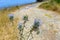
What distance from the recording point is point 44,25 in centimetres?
617

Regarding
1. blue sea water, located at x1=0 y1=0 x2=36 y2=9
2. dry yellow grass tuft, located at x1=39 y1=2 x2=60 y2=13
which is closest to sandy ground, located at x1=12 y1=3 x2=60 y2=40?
dry yellow grass tuft, located at x1=39 y1=2 x2=60 y2=13

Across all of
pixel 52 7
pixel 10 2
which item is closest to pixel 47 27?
pixel 52 7

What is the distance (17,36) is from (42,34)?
3.04 ft

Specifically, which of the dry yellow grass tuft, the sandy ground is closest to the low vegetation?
the dry yellow grass tuft

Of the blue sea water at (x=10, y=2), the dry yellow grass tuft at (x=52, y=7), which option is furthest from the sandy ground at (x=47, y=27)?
the blue sea water at (x=10, y=2)

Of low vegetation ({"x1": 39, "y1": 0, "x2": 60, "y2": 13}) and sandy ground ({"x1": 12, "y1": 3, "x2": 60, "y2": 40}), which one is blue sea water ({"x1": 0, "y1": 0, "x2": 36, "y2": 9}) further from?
sandy ground ({"x1": 12, "y1": 3, "x2": 60, "y2": 40})

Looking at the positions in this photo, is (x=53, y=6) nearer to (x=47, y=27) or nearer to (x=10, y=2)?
(x=10, y=2)

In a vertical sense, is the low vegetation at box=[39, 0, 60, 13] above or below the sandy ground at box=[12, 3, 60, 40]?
below

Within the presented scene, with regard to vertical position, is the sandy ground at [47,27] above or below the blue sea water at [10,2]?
above

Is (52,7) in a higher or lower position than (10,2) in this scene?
lower

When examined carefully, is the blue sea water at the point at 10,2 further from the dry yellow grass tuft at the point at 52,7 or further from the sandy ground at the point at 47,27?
the sandy ground at the point at 47,27

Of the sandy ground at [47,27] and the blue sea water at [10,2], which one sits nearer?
the sandy ground at [47,27]

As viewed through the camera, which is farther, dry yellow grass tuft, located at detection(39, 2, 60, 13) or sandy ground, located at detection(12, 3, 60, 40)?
dry yellow grass tuft, located at detection(39, 2, 60, 13)

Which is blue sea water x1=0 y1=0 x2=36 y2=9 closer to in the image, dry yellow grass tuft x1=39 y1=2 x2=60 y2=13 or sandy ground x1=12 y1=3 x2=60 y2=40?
dry yellow grass tuft x1=39 y1=2 x2=60 y2=13
